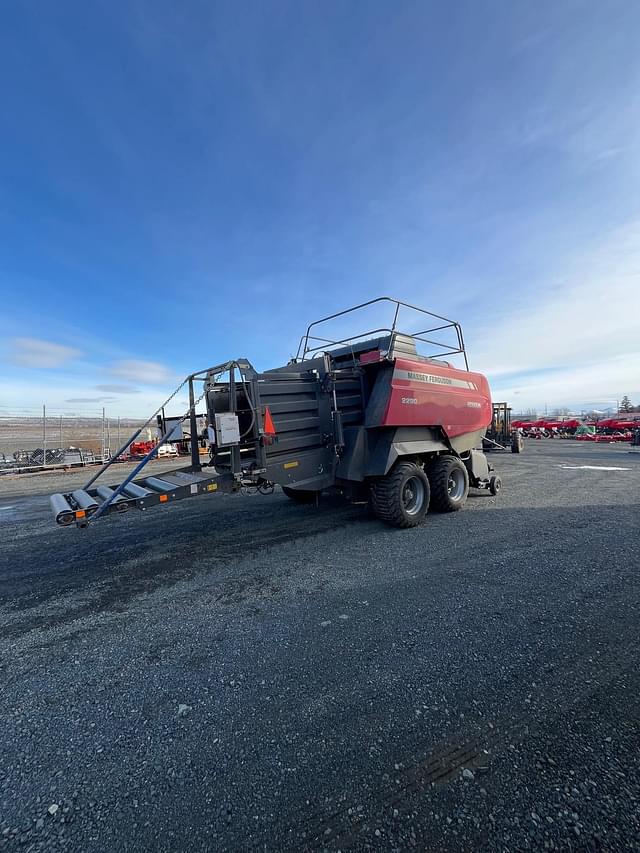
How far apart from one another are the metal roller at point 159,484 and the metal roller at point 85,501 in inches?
26.3

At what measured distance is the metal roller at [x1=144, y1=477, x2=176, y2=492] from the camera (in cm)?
449

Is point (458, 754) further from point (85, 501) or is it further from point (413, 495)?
point (413, 495)

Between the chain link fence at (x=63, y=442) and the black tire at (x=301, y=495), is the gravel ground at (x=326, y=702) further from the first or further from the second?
the chain link fence at (x=63, y=442)

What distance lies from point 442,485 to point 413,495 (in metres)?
0.74

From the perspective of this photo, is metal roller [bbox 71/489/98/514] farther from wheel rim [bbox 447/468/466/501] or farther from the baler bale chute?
the baler bale chute

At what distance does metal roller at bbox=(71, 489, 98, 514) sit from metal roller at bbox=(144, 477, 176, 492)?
67cm

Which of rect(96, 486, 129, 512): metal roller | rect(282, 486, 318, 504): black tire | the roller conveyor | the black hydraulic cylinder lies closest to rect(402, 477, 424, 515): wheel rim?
rect(282, 486, 318, 504): black tire

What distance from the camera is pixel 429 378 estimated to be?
6.28 meters

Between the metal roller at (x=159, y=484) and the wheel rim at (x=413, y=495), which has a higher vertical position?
the metal roller at (x=159, y=484)

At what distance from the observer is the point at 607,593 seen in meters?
3.40

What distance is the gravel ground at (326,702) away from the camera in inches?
60.6

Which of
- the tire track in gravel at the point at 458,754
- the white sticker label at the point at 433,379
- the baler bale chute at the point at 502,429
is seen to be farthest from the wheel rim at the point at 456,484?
the baler bale chute at the point at 502,429

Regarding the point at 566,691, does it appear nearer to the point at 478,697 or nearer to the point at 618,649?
the point at 478,697

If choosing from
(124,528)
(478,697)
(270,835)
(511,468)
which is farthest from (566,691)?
(511,468)
